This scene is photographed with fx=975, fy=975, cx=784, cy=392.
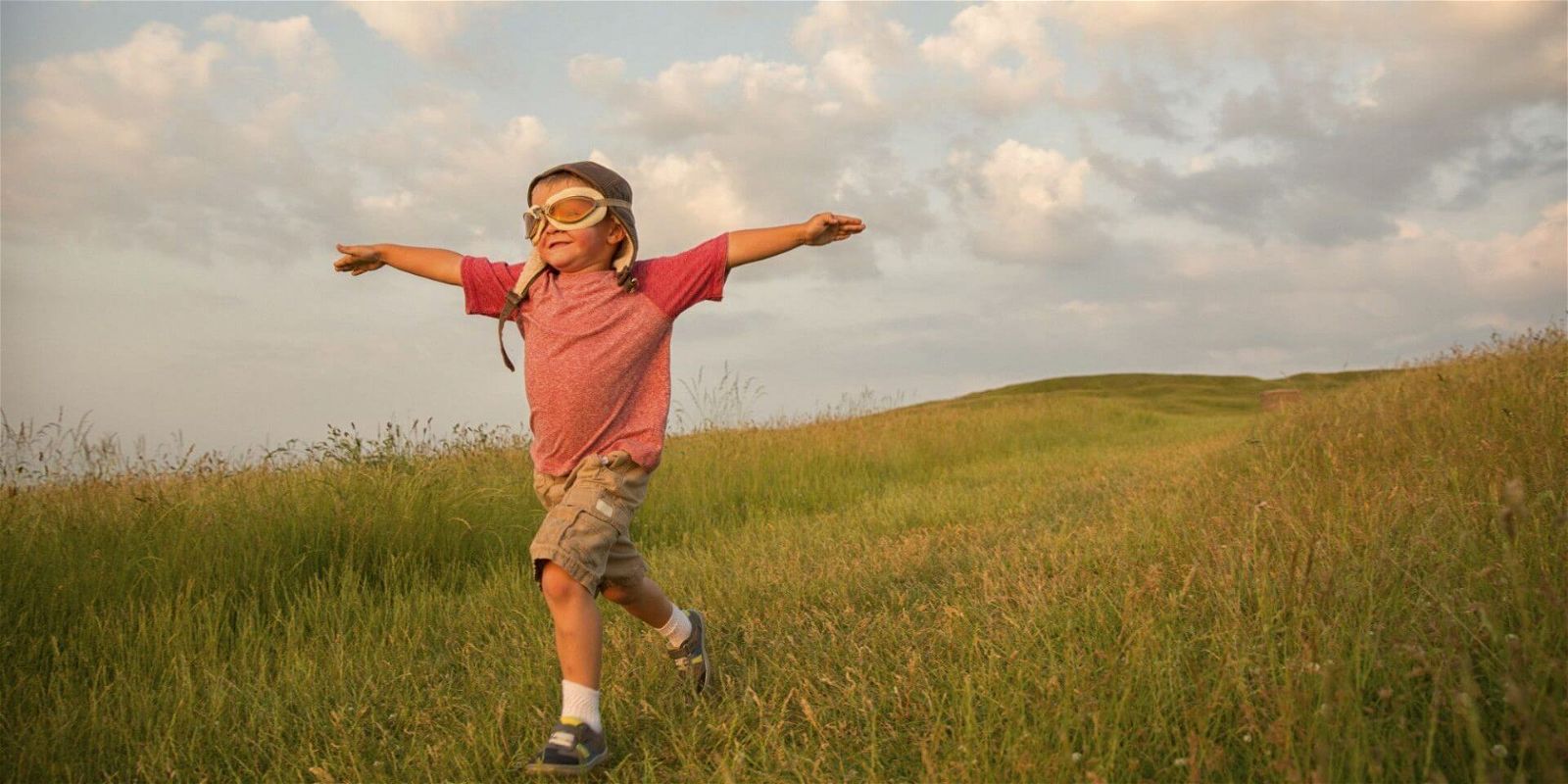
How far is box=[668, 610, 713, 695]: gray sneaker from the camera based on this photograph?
3.74 meters

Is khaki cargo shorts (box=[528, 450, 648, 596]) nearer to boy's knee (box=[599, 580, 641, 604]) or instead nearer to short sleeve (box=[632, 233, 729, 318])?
boy's knee (box=[599, 580, 641, 604])

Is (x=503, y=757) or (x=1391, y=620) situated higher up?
(x=1391, y=620)

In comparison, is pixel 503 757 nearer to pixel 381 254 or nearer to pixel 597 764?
pixel 597 764

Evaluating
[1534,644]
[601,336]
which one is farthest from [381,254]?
[1534,644]

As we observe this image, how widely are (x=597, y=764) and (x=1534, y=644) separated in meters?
2.65

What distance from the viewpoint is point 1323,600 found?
3164mm

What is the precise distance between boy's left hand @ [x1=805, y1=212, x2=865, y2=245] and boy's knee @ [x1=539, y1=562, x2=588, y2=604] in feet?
4.91

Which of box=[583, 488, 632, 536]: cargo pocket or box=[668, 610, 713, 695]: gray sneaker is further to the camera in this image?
box=[668, 610, 713, 695]: gray sneaker

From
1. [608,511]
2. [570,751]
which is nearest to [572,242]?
[608,511]

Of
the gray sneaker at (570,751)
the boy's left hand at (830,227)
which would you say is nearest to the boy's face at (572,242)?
the boy's left hand at (830,227)

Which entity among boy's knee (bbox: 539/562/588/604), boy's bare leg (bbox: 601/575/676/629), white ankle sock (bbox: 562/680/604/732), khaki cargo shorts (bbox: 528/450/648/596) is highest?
khaki cargo shorts (bbox: 528/450/648/596)

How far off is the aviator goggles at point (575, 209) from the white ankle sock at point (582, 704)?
164cm

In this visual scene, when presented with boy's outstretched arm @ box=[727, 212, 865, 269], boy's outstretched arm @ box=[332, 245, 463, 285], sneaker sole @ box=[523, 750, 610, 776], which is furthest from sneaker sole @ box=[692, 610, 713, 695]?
boy's outstretched arm @ box=[332, 245, 463, 285]

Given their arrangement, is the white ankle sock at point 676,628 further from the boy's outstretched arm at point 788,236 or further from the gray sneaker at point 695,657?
the boy's outstretched arm at point 788,236
